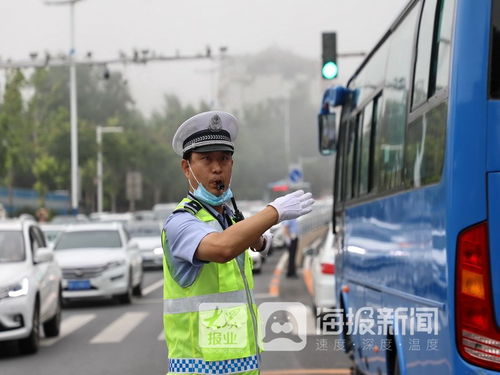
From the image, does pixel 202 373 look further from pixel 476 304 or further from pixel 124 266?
pixel 124 266

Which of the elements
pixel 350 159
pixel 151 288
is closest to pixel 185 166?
pixel 350 159

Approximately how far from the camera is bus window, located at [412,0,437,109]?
5.54 metres

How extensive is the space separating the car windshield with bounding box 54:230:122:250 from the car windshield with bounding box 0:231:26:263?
7.48m

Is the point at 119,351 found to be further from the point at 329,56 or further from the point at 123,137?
the point at 123,137

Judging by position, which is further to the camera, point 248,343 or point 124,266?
point 124,266

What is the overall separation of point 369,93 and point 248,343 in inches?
178

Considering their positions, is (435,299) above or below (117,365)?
above

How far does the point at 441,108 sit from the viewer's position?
16.3ft

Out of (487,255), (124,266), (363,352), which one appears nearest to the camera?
(487,255)

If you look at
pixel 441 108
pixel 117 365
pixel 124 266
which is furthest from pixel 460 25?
pixel 124 266

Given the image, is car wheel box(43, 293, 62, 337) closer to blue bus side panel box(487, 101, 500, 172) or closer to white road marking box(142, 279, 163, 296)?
white road marking box(142, 279, 163, 296)

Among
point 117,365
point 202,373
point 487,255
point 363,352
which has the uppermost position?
point 487,255

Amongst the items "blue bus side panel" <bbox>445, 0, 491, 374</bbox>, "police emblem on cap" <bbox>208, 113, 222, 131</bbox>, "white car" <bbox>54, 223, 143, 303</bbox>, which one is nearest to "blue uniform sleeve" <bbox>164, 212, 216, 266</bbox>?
"police emblem on cap" <bbox>208, 113, 222, 131</bbox>

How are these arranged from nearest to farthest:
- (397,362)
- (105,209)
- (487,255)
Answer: (487,255)
(397,362)
(105,209)
